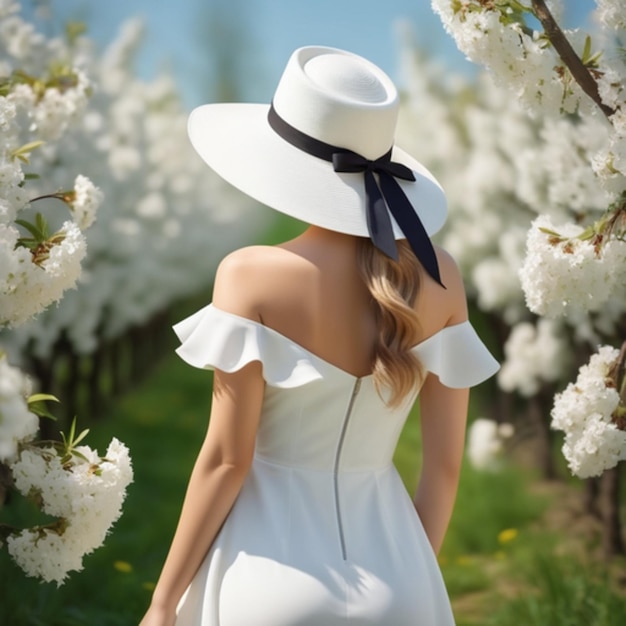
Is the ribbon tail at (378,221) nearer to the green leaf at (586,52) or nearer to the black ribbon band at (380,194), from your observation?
the black ribbon band at (380,194)

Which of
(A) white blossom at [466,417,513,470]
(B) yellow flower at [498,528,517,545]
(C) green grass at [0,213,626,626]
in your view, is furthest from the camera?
(B) yellow flower at [498,528,517,545]

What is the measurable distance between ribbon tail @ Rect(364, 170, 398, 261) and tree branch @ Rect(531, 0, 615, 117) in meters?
0.67

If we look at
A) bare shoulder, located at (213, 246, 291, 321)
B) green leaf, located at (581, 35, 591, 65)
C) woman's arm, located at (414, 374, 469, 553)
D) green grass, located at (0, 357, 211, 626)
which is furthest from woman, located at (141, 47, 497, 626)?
green grass, located at (0, 357, 211, 626)

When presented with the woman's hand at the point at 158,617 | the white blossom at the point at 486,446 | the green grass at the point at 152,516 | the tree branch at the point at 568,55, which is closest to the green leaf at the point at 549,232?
the tree branch at the point at 568,55

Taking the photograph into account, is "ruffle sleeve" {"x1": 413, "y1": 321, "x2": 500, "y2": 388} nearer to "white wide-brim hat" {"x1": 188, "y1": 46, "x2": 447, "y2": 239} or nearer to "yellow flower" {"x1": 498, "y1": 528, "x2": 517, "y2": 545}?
"white wide-brim hat" {"x1": 188, "y1": 46, "x2": 447, "y2": 239}

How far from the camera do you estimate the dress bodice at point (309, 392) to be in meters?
2.25

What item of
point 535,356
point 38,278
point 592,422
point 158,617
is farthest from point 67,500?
point 535,356

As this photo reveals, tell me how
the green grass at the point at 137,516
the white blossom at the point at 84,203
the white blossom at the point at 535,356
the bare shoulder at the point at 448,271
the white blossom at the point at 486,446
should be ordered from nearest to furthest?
the bare shoulder at the point at 448,271
the white blossom at the point at 84,203
the green grass at the point at 137,516
the white blossom at the point at 486,446
the white blossom at the point at 535,356

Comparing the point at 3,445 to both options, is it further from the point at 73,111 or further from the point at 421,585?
the point at 73,111

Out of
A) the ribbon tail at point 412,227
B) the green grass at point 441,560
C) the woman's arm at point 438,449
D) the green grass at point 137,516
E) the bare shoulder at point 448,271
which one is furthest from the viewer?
the green grass at point 441,560

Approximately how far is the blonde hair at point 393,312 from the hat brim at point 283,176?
59 millimetres

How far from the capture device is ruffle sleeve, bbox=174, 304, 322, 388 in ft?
7.32

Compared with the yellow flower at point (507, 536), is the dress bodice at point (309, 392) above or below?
above

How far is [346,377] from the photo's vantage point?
91.0 inches
